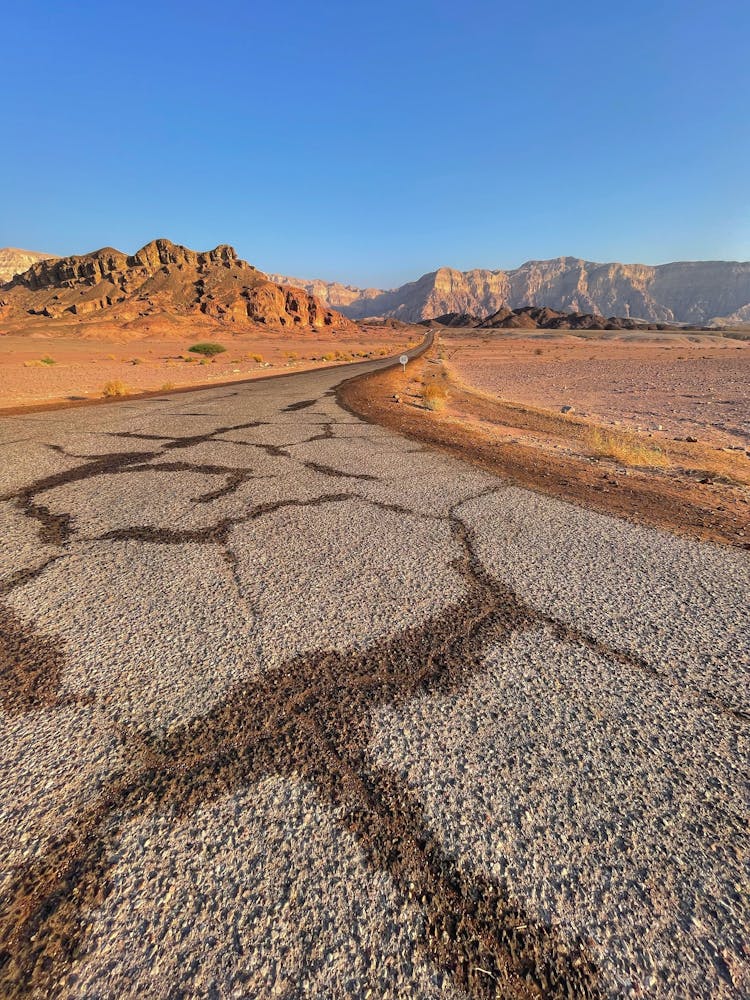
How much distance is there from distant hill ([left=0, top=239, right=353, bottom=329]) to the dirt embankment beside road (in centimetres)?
6758

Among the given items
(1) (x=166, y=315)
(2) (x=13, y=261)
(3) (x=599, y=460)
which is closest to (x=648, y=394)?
(3) (x=599, y=460)

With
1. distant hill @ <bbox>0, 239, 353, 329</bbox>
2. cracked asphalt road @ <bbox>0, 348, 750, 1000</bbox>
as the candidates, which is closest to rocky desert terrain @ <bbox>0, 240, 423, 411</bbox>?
distant hill @ <bbox>0, 239, 353, 329</bbox>

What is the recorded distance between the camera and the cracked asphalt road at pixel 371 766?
1.08 meters

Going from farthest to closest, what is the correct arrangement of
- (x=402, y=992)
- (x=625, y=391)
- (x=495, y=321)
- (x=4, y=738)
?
(x=495, y=321) < (x=625, y=391) < (x=4, y=738) < (x=402, y=992)

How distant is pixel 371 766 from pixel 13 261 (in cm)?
25635

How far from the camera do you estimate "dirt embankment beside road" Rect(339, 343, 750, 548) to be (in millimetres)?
4254

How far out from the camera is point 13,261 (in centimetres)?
18325

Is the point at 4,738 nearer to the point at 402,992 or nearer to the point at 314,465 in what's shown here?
the point at 402,992

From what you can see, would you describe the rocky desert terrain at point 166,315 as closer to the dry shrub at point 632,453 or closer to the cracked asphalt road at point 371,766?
the dry shrub at point 632,453

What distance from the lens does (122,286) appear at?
88.8 metres

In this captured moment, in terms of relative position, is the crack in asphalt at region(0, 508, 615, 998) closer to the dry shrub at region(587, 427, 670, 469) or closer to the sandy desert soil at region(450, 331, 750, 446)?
the dry shrub at region(587, 427, 670, 469)

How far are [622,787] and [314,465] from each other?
14.0ft

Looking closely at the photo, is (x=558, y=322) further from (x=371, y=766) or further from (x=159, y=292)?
(x=371, y=766)

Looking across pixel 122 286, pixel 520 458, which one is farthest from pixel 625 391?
pixel 122 286
